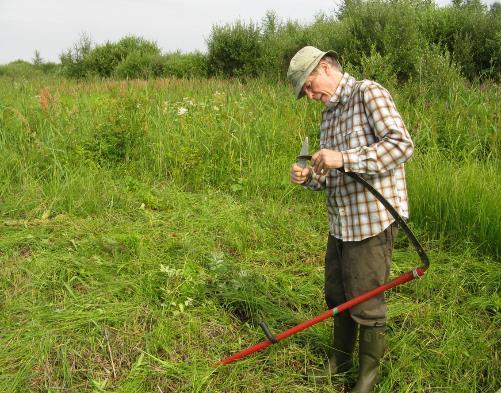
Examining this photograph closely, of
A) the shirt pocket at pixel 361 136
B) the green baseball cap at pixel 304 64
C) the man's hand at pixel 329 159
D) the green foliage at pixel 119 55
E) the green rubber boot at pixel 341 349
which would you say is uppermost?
the green foliage at pixel 119 55

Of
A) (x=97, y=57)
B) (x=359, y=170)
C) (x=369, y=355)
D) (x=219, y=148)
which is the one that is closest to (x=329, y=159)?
(x=359, y=170)

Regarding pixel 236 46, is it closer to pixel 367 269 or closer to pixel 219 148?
pixel 219 148

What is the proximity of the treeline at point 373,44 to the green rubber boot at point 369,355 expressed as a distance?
4757 mm

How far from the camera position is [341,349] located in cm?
262

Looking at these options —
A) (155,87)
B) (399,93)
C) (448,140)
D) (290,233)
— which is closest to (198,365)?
(290,233)

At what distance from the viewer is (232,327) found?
2.99 metres

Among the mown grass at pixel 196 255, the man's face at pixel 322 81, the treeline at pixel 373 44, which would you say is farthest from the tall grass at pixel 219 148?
the man's face at pixel 322 81

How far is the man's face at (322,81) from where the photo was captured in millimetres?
2154

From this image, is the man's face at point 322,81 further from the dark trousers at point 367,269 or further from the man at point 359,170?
the dark trousers at point 367,269

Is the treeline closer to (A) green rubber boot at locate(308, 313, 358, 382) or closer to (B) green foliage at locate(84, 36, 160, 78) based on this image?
(B) green foliage at locate(84, 36, 160, 78)

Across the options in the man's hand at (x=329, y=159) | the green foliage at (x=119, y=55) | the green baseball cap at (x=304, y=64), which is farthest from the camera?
the green foliage at (x=119, y=55)

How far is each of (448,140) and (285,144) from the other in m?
1.88

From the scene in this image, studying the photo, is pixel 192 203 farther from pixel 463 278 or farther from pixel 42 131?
pixel 463 278

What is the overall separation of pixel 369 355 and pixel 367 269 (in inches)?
20.2
